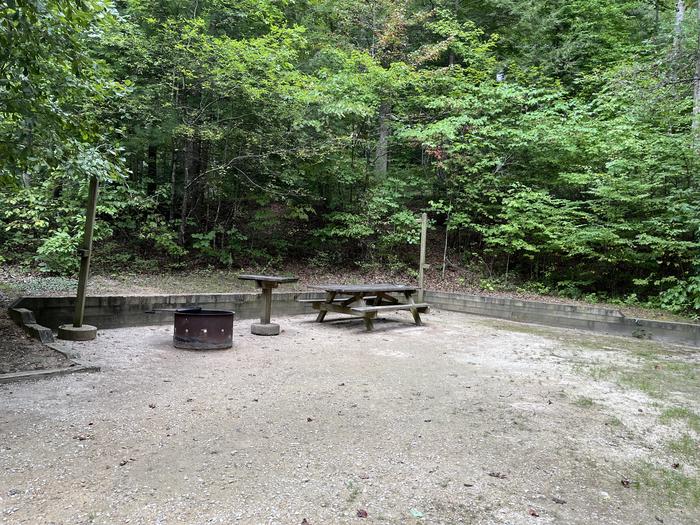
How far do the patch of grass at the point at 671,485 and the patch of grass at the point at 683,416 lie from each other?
93 centimetres

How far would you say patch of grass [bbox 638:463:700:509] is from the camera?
7.02 ft

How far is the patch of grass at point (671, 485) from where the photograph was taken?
214cm

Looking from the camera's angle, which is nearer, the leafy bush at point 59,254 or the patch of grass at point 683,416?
the patch of grass at point 683,416

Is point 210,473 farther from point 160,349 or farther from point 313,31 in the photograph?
point 313,31

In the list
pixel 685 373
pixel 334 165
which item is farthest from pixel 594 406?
pixel 334 165

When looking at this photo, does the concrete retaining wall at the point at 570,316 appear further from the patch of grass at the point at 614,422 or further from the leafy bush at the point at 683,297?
the patch of grass at the point at 614,422

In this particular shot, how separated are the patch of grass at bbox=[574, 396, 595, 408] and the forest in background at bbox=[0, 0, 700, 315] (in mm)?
4784

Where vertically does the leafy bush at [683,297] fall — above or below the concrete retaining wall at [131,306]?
above

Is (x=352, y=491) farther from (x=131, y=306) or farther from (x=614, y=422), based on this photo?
(x=131, y=306)

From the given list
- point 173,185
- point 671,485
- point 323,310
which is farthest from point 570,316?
point 173,185

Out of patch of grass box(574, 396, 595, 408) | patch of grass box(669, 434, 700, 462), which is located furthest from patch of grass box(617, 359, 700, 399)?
patch of grass box(669, 434, 700, 462)

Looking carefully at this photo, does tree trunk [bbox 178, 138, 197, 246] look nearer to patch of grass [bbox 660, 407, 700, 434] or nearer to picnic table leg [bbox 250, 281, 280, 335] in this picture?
picnic table leg [bbox 250, 281, 280, 335]

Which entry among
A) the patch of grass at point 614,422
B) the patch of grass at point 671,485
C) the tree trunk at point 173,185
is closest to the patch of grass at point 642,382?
the patch of grass at point 614,422

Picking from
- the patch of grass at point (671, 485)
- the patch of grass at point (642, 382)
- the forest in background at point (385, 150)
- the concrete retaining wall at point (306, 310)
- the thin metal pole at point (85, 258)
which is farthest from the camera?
the forest in background at point (385, 150)
